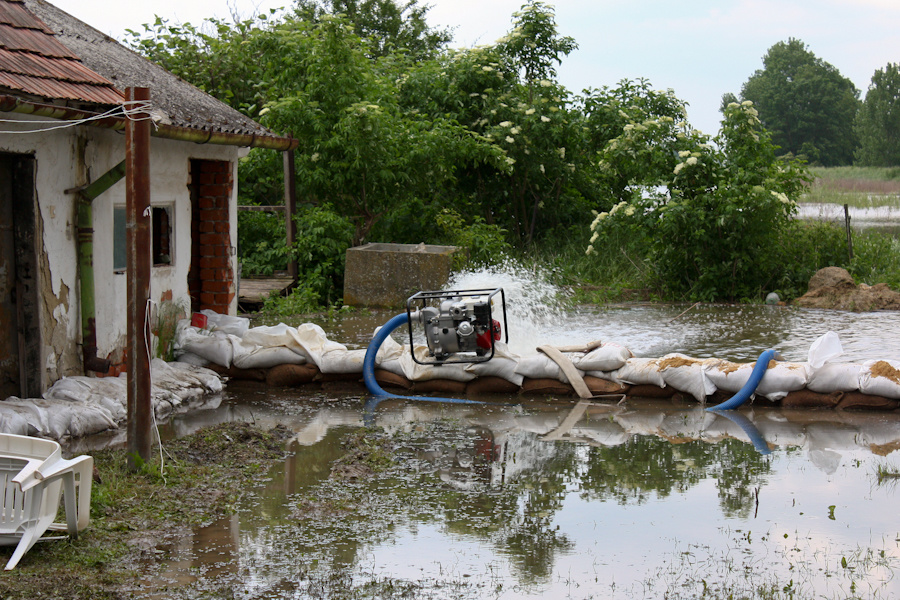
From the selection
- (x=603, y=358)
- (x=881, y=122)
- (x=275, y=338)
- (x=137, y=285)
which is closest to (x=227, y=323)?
(x=275, y=338)

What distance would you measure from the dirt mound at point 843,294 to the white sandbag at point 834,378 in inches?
210

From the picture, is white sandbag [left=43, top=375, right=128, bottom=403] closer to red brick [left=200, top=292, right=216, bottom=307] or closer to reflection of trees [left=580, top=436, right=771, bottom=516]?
red brick [left=200, top=292, right=216, bottom=307]

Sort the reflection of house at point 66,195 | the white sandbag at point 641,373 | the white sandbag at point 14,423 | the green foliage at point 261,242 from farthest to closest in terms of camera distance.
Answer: the green foliage at point 261,242, the white sandbag at point 641,373, the reflection of house at point 66,195, the white sandbag at point 14,423

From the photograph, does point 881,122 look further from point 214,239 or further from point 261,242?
point 214,239

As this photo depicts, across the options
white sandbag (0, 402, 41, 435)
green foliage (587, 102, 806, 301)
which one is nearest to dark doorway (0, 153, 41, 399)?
white sandbag (0, 402, 41, 435)

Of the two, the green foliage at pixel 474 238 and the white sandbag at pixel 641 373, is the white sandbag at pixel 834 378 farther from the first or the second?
the green foliage at pixel 474 238

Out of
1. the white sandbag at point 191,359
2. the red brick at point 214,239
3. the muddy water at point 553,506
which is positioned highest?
the red brick at point 214,239

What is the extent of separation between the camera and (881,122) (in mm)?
53219

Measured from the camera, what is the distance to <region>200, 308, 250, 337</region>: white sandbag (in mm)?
8680

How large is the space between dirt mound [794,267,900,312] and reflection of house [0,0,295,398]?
8.14m

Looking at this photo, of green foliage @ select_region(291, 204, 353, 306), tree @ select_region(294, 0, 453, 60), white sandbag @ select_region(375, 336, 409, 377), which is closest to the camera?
white sandbag @ select_region(375, 336, 409, 377)

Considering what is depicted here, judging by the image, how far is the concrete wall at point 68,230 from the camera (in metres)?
6.57

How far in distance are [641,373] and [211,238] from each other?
4562mm

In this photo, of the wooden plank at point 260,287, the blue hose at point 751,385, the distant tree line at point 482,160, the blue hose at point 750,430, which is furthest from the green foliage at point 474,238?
the blue hose at point 750,430
